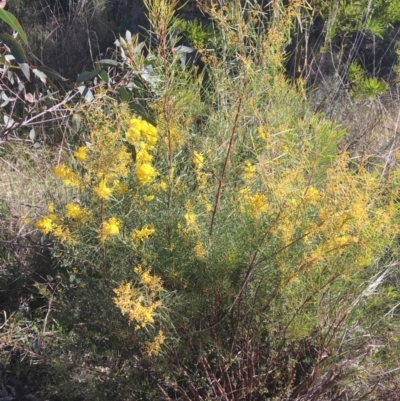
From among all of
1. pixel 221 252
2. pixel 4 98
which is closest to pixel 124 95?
pixel 4 98

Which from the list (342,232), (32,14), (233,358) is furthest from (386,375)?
(32,14)

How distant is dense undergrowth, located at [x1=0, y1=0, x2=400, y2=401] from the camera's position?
185 cm

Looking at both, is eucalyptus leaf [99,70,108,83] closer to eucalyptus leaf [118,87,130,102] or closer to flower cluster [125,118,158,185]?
eucalyptus leaf [118,87,130,102]

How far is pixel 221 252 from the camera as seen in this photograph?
196 centimetres

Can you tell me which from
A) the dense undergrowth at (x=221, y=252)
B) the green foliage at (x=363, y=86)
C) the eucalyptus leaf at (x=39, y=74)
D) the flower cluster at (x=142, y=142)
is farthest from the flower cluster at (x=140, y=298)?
the green foliage at (x=363, y=86)

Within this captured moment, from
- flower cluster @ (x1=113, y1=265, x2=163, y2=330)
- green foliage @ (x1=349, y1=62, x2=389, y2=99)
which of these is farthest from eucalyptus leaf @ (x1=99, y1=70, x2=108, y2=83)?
green foliage @ (x1=349, y1=62, x2=389, y2=99)

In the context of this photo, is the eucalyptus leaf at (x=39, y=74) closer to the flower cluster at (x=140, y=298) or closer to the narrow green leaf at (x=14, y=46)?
the narrow green leaf at (x=14, y=46)

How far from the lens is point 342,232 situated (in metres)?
1.82

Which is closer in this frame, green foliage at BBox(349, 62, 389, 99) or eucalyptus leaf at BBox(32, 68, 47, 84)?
eucalyptus leaf at BBox(32, 68, 47, 84)

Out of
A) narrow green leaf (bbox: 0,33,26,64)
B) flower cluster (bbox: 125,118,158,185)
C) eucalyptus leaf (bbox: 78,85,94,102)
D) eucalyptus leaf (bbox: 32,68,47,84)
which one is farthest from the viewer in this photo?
eucalyptus leaf (bbox: 78,85,94,102)

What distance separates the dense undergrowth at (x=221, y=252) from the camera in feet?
6.06

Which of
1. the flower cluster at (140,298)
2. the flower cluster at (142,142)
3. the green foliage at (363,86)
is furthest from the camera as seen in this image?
the green foliage at (363,86)

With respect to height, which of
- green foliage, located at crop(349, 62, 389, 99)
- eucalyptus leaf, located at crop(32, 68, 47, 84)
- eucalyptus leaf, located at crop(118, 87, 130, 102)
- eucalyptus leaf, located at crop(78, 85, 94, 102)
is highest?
eucalyptus leaf, located at crop(32, 68, 47, 84)

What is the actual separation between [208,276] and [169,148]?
1.31 ft
